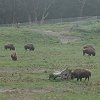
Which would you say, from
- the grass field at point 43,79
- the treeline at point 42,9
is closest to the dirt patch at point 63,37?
the grass field at point 43,79

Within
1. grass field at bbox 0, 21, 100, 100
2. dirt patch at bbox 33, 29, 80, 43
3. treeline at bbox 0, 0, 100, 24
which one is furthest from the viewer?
treeline at bbox 0, 0, 100, 24

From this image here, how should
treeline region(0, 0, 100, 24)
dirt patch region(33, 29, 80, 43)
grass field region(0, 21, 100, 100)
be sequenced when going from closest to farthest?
grass field region(0, 21, 100, 100) → dirt patch region(33, 29, 80, 43) → treeline region(0, 0, 100, 24)

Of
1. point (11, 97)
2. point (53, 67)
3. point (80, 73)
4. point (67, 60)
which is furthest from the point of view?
point (67, 60)

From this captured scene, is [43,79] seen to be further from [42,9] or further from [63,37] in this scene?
[42,9]

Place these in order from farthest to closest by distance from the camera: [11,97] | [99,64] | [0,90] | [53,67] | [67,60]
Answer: [67,60] < [99,64] < [53,67] < [0,90] < [11,97]

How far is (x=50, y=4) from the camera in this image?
9669cm

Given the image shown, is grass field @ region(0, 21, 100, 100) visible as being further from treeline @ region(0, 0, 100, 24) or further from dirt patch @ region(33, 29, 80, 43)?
treeline @ region(0, 0, 100, 24)

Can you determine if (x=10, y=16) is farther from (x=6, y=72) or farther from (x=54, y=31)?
(x=6, y=72)

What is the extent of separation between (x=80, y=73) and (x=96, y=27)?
4559cm

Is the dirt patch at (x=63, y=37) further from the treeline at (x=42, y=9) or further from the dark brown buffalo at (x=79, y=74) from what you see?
the dark brown buffalo at (x=79, y=74)

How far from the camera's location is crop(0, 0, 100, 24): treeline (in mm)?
90812

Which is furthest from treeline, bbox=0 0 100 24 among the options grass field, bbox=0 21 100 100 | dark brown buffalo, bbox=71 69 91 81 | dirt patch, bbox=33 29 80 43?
dark brown buffalo, bbox=71 69 91 81

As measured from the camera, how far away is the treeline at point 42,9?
298 feet

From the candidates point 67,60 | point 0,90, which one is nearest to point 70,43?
point 67,60
